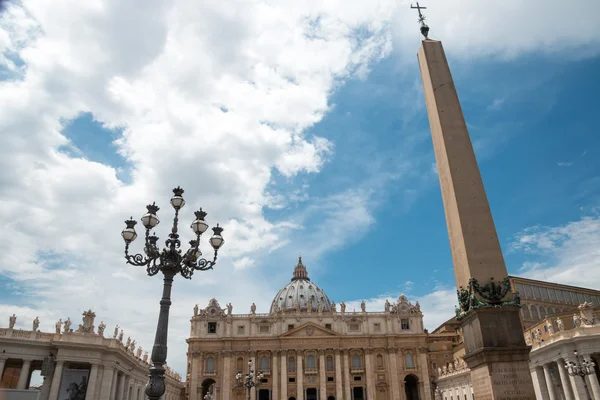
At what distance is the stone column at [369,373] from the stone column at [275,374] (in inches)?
523

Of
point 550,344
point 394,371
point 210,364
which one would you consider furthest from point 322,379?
point 550,344

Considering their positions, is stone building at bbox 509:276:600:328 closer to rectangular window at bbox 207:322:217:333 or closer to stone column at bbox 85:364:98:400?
stone column at bbox 85:364:98:400

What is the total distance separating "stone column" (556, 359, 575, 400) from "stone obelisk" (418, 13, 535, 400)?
89.6 feet

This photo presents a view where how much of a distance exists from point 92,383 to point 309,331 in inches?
1441

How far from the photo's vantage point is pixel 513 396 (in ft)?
27.7

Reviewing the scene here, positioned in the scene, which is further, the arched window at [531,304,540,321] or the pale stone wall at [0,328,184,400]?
the arched window at [531,304,540,321]

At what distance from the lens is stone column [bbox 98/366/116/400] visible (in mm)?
39000

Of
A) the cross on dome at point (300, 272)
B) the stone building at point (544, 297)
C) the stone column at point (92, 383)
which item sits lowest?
the stone column at point (92, 383)

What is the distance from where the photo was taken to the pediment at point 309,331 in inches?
2717

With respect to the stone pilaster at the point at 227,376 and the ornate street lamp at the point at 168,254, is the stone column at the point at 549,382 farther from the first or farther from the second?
the stone pilaster at the point at 227,376

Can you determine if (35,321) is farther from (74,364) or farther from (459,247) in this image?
(459,247)

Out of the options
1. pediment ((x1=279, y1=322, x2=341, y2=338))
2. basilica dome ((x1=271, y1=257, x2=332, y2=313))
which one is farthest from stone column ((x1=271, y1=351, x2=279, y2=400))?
basilica dome ((x1=271, y1=257, x2=332, y2=313))

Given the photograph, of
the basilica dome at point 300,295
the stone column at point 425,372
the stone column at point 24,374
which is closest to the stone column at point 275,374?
the stone column at point 425,372

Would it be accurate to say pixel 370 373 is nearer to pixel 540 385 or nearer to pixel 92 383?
pixel 540 385
